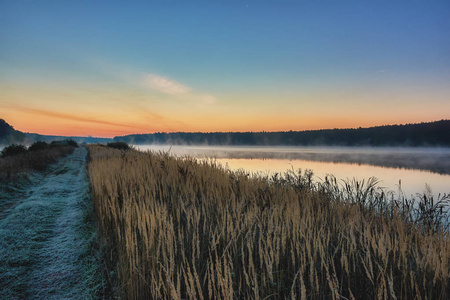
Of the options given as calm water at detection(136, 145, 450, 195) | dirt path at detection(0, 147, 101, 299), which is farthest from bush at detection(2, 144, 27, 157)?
dirt path at detection(0, 147, 101, 299)

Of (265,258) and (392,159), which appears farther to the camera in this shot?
(392,159)

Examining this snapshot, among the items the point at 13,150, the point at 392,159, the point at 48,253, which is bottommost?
the point at 392,159

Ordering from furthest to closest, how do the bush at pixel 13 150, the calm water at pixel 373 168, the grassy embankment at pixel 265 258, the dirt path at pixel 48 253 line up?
the bush at pixel 13 150 → the calm water at pixel 373 168 → the dirt path at pixel 48 253 → the grassy embankment at pixel 265 258

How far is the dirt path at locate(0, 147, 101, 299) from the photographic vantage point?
8.84 feet

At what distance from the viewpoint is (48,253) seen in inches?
142

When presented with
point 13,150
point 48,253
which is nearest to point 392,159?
point 48,253

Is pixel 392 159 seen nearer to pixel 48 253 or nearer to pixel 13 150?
pixel 48 253

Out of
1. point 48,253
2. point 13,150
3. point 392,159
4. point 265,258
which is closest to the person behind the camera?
point 265,258

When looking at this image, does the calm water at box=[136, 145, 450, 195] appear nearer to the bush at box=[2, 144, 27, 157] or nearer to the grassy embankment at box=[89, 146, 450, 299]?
the grassy embankment at box=[89, 146, 450, 299]

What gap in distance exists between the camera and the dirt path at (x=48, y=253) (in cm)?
270

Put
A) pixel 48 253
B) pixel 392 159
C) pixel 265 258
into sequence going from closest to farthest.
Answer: pixel 265 258 → pixel 48 253 → pixel 392 159

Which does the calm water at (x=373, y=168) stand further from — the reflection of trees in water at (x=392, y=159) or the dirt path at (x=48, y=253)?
the dirt path at (x=48, y=253)

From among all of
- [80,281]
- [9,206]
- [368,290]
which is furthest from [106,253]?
[9,206]

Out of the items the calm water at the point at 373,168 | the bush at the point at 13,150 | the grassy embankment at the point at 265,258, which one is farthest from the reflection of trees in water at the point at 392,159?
the grassy embankment at the point at 265,258
